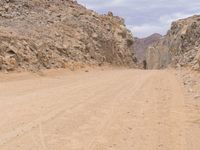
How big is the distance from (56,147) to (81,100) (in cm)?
482

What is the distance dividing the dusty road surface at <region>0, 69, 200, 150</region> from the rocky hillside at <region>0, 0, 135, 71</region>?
313 inches

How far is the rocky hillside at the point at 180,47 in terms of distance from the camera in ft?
107

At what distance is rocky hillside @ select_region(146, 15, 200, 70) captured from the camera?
1278 inches

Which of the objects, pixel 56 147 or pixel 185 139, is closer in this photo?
pixel 56 147

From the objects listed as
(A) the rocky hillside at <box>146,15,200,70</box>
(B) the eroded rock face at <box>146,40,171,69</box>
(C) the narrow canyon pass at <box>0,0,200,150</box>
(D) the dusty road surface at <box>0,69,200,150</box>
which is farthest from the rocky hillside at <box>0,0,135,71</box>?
(B) the eroded rock face at <box>146,40,171,69</box>

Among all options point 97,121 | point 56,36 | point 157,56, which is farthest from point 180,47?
point 97,121

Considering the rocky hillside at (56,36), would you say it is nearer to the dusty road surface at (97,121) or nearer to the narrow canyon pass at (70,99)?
the narrow canyon pass at (70,99)

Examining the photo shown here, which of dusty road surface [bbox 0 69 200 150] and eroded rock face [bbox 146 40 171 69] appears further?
eroded rock face [bbox 146 40 171 69]

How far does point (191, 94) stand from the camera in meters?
13.2

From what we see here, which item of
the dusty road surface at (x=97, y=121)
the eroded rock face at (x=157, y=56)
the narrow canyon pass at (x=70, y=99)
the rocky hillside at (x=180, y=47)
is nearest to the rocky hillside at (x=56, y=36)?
the narrow canyon pass at (x=70, y=99)

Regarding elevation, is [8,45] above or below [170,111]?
above

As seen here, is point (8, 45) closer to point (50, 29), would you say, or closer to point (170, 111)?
point (50, 29)

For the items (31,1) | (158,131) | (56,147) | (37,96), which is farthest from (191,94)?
(31,1)

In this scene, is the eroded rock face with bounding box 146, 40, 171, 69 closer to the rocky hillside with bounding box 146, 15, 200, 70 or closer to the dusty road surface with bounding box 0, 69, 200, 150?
the rocky hillside with bounding box 146, 15, 200, 70
